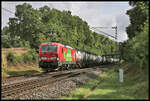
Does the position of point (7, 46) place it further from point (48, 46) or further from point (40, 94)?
point (40, 94)

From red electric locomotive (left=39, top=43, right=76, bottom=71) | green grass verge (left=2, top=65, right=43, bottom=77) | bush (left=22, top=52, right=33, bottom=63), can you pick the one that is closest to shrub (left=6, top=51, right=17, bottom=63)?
green grass verge (left=2, top=65, right=43, bottom=77)

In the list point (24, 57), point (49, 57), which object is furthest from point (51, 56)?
point (24, 57)

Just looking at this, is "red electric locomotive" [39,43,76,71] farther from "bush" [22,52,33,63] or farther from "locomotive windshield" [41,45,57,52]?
"bush" [22,52,33,63]

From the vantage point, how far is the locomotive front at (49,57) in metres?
23.0

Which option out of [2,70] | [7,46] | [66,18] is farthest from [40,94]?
[66,18]

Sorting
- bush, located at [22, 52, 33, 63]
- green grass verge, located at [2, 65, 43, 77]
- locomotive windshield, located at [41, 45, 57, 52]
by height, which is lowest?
green grass verge, located at [2, 65, 43, 77]

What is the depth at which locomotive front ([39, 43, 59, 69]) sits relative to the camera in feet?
75.5

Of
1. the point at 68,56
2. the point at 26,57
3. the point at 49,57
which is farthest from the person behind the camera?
the point at 26,57

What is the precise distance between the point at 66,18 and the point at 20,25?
15427 mm

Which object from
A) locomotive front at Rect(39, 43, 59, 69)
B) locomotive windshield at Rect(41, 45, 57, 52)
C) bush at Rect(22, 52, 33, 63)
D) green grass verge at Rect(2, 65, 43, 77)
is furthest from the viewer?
bush at Rect(22, 52, 33, 63)

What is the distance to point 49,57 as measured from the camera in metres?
23.2

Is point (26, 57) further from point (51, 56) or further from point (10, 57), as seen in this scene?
point (51, 56)

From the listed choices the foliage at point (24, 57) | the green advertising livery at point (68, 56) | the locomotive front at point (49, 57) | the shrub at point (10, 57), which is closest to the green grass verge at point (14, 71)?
the shrub at point (10, 57)

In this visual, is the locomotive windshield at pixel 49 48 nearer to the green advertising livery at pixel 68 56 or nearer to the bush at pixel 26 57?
the green advertising livery at pixel 68 56
